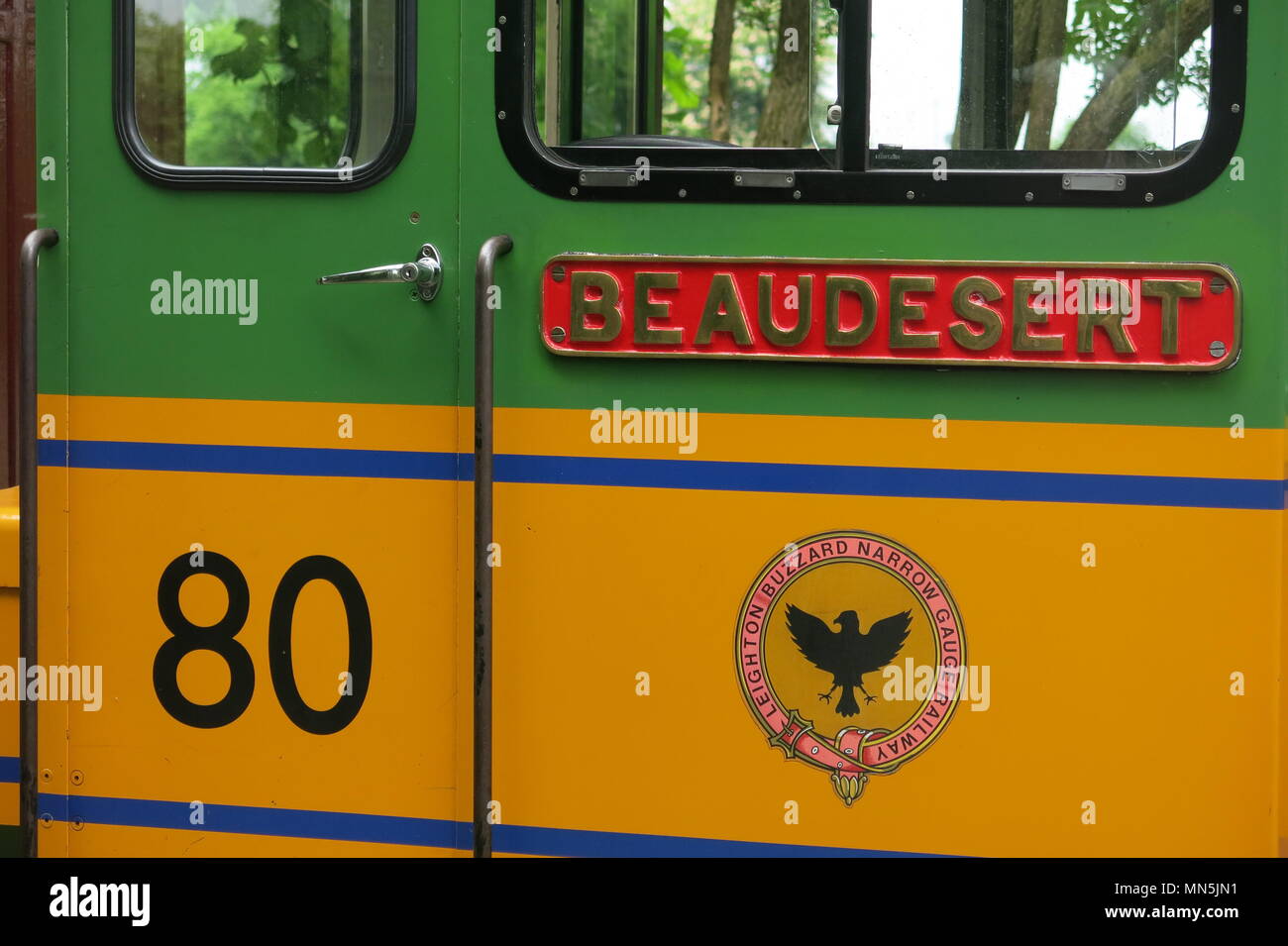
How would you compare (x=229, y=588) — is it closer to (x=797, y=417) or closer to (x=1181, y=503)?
(x=797, y=417)

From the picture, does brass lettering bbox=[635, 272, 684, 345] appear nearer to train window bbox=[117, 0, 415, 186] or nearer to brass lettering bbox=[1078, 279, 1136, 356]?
train window bbox=[117, 0, 415, 186]

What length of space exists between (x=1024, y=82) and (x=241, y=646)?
156cm

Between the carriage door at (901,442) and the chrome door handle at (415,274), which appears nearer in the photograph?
the carriage door at (901,442)

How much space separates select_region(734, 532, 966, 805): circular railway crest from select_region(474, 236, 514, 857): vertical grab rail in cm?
40

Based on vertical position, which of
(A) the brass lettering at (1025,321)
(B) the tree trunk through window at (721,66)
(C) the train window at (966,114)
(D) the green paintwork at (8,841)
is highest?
(B) the tree trunk through window at (721,66)

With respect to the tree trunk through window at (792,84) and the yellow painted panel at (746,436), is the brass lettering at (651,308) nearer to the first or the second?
the yellow painted panel at (746,436)

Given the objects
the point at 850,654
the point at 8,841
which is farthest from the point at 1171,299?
the point at 8,841

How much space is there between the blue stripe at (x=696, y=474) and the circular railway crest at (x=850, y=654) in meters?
0.10

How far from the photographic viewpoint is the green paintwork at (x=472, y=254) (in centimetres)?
200

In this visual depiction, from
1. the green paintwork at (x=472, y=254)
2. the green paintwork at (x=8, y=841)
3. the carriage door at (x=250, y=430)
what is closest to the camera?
the green paintwork at (x=472, y=254)

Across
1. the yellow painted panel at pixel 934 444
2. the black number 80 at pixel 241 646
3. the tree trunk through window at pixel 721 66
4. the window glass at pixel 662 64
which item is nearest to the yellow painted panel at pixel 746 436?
the yellow painted panel at pixel 934 444

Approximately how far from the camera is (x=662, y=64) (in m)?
3.30

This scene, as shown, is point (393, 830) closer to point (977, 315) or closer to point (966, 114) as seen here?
point (977, 315)
